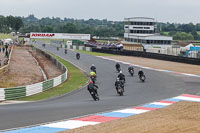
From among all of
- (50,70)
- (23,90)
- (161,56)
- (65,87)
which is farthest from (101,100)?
(161,56)

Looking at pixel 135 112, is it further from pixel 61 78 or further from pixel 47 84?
pixel 61 78

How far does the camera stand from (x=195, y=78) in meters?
35.3

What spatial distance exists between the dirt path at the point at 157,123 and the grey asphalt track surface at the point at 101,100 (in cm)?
229

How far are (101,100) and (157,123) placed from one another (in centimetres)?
807

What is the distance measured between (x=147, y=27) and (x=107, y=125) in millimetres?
123142

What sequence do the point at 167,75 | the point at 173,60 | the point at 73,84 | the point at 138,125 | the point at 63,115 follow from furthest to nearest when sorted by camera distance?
the point at 173,60 → the point at 167,75 → the point at 73,84 → the point at 63,115 → the point at 138,125

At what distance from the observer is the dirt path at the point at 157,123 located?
12.4 meters

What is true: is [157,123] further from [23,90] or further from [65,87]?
[65,87]

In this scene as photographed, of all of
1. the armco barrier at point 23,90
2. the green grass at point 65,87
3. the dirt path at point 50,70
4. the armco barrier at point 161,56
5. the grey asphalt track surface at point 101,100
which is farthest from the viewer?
the armco barrier at point 161,56

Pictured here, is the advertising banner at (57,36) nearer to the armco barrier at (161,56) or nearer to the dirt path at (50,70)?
the armco barrier at (161,56)

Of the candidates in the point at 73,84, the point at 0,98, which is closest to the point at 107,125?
the point at 0,98

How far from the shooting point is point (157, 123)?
44.4 feet

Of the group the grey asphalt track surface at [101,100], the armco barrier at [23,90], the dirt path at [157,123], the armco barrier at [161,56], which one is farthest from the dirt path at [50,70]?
the dirt path at [157,123]

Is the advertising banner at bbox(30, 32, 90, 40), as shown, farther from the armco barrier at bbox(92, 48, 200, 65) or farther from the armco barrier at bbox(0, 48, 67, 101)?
the armco barrier at bbox(0, 48, 67, 101)
